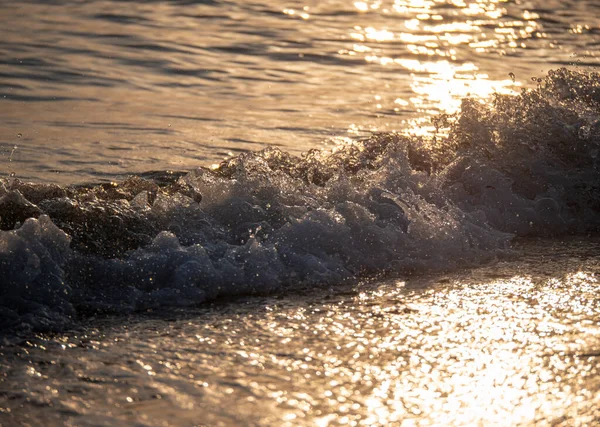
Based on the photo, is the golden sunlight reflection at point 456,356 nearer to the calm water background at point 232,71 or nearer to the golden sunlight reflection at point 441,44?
the calm water background at point 232,71

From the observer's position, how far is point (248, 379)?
8.00ft

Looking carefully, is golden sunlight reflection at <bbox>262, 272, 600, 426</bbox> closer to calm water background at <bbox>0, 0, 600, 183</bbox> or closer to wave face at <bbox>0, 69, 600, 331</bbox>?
wave face at <bbox>0, 69, 600, 331</bbox>

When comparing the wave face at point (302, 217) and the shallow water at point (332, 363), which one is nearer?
the shallow water at point (332, 363)

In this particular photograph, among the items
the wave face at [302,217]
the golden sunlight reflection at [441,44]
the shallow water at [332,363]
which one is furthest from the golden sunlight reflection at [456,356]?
the golden sunlight reflection at [441,44]

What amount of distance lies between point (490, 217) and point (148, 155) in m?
2.21

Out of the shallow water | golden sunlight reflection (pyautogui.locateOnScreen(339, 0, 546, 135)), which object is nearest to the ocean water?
the shallow water

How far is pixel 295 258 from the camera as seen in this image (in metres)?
3.40

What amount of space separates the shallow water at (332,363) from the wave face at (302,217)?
0.17 m

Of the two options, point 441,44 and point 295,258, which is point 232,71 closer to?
point 441,44

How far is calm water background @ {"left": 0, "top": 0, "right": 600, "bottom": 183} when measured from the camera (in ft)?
18.8

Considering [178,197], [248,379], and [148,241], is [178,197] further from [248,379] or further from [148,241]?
[248,379]

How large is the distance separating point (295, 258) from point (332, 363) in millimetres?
885

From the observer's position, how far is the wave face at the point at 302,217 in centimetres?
306

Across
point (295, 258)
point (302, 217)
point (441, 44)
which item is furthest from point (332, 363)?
point (441, 44)
